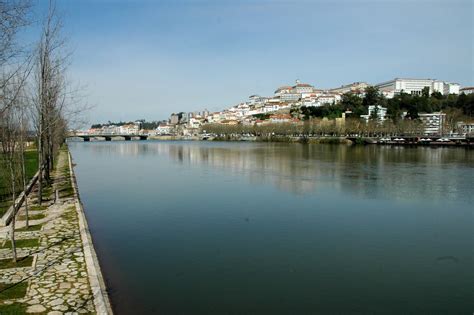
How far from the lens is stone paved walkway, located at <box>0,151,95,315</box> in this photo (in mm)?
5598

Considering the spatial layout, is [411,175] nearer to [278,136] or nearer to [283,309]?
[283,309]

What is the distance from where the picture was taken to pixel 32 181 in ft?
59.3

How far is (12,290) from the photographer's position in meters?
6.04

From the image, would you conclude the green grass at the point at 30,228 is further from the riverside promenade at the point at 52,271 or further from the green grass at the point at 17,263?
the green grass at the point at 17,263

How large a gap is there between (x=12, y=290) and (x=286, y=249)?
5876 mm

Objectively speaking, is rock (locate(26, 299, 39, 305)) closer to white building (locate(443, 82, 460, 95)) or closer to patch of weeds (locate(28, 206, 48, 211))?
patch of weeds (locate(28, 206, 48, 211))

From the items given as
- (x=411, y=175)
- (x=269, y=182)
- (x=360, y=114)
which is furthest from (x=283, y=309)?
(x=360, y=114)

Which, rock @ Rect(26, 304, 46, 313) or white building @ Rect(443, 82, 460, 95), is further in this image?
white building @ Rect(443, 82, 460, 95)

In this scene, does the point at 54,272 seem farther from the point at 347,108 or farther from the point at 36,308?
the point at 347,108

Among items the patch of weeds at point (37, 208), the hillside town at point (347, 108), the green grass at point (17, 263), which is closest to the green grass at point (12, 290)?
the green grass at point (17, 263)

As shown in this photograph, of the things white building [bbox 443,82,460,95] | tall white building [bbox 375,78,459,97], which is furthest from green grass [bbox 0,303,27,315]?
white building [bbox 443,82,460,95]

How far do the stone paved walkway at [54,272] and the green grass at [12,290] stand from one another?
0.08m

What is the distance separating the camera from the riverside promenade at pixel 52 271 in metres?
5.57

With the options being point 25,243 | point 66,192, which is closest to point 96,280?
point 25,243
